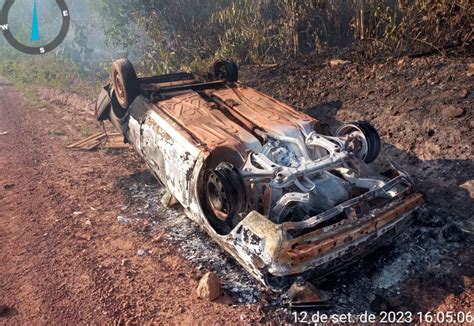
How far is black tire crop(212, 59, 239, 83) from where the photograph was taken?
691 cm

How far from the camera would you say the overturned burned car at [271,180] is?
3842 mm

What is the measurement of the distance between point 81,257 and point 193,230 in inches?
53.9

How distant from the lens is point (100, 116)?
→ 7328 mm

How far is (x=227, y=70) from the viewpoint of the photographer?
6.90 meters

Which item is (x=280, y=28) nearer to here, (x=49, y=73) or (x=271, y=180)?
(x=271, y=180)

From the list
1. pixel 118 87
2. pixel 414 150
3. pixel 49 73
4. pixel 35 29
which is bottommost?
pixel 49 73

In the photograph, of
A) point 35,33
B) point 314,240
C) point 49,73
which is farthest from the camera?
point 35,33

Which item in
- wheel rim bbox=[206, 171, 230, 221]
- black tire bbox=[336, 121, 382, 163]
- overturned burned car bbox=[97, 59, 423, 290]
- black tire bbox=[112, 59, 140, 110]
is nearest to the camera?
overturned burned car bbox=[97, 59, 423, 290]

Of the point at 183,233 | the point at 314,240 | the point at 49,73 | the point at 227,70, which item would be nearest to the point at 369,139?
the point at 314,240

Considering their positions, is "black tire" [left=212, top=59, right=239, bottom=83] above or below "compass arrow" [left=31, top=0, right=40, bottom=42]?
above

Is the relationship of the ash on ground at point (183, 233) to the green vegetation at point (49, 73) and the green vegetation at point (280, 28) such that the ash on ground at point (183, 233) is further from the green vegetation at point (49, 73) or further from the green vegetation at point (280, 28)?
the green vegetation at point (49, 73)

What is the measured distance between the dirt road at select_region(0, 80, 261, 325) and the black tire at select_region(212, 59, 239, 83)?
221cm

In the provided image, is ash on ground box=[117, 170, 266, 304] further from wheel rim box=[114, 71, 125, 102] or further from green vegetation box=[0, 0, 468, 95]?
green vegetation box=[0, 0, 468, 95]

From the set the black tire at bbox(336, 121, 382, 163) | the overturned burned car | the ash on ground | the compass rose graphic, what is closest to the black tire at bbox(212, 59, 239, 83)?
the overturned burned car
